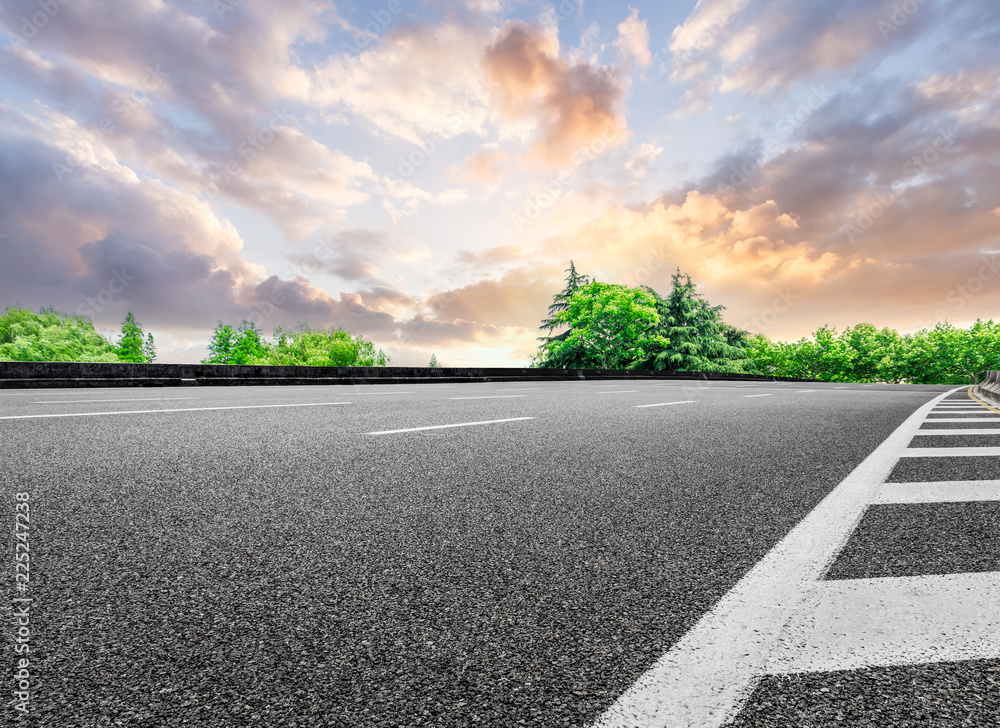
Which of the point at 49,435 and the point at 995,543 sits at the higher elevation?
the point at 49,435

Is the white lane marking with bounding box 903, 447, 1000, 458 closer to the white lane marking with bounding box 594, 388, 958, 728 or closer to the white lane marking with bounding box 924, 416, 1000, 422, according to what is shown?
the white lane marking with bounding box 594, 388, 958, 728

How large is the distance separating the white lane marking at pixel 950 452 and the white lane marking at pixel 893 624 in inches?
129

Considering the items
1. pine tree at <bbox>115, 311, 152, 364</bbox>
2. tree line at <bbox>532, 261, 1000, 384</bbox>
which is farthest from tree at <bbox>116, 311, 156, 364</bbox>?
tree line at <bbox>532, 261, 1000, 384</bbox>

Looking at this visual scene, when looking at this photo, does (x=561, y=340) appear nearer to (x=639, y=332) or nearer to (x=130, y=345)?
(x=639, y=332)

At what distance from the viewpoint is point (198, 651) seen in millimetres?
1557

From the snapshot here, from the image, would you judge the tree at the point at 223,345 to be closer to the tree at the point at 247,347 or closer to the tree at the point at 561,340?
the tree at the point at 247,347

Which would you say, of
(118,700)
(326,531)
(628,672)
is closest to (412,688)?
(628,672)

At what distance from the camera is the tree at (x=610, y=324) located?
57.3 metres

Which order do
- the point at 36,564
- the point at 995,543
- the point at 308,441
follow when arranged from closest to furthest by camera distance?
the point at 36,564
the point at 995,543
the point at 308,441

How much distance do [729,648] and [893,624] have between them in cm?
57

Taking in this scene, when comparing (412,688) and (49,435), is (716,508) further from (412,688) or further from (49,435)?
(49,435)

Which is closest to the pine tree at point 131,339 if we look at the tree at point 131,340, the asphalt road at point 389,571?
the tree at point 131,340

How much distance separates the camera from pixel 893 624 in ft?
5.65

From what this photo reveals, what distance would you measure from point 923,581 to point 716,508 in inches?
42.6
